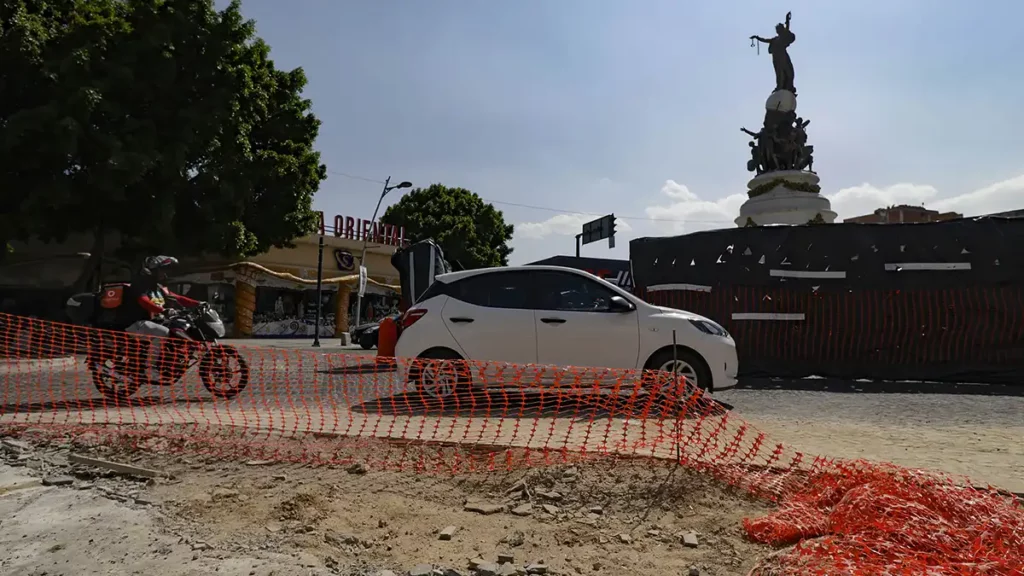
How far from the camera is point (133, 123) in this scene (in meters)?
14.5

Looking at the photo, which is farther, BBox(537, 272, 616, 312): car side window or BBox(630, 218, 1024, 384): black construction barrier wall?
BBox(630, 218, 1024, 384): black construction barrier wall

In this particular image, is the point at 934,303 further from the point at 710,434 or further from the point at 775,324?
the point at 710,434

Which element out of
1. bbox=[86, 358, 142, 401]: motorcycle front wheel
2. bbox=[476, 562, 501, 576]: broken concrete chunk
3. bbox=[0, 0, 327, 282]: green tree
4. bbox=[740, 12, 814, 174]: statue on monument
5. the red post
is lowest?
bbox=[476, 562, 501, 576]: broken concrete chunk

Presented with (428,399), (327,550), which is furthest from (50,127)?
(327,550)

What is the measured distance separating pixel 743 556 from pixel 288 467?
9.19ft

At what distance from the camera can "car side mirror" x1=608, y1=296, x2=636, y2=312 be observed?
21.5 feet

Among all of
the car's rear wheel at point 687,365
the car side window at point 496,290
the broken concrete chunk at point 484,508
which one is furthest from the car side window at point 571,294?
the broken concrete chunk at point 484,508

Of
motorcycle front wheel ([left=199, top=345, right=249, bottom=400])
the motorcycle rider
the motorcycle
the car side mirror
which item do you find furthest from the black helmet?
the car side mirror

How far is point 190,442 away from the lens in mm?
4504

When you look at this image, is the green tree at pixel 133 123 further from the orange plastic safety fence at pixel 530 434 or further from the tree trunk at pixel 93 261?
the orange plastic safety fence at pixel 530 434

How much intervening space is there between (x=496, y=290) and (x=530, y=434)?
241 cm

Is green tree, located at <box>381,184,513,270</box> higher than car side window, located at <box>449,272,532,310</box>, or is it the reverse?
green tree, located at <box>381,184,513,270</box>

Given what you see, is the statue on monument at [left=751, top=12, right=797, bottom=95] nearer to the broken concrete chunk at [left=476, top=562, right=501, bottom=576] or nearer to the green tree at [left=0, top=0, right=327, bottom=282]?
the green tree at [left=0, top=0, right=327, bottom=282]

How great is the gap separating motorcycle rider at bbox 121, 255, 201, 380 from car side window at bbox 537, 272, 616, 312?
4.45 meters
